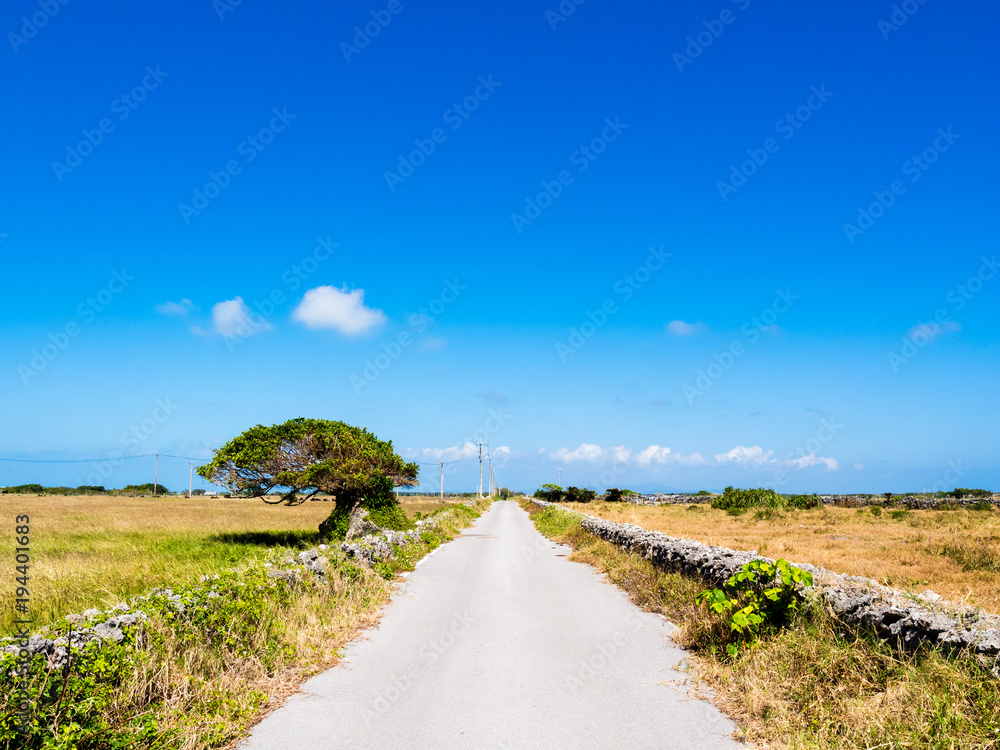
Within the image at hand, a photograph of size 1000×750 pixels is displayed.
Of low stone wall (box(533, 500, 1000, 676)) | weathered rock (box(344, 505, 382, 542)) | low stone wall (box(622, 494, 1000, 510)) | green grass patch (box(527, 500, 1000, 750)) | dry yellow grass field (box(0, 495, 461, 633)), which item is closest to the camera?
green grass patch (box(527, 500, 1000, 750))

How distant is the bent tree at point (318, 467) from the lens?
23.4 metres

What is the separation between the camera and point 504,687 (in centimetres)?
634

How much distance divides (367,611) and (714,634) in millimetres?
5130

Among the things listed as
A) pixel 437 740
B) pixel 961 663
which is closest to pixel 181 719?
pixel 437 740

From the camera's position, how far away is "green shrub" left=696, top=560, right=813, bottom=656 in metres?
6.98

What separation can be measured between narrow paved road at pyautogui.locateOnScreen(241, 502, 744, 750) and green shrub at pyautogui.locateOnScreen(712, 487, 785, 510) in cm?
4422

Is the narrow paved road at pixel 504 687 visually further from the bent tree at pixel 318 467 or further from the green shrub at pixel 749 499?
the green shrub at pixel 749 499

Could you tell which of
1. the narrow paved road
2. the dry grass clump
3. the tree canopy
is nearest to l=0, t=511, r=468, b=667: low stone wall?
the dry grass clump

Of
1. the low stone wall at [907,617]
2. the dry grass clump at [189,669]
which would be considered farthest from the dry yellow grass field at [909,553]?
the dry grass clump at [189,669]

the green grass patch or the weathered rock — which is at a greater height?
the green grass patch

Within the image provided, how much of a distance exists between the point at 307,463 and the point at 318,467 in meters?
1.55

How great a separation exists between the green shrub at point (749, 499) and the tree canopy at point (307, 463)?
35692 mm

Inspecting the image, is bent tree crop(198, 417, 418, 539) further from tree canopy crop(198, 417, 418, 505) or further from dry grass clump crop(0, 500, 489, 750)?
dry grass clump crop(0, 500, 489, 750)

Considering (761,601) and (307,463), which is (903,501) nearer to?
(307,463)
